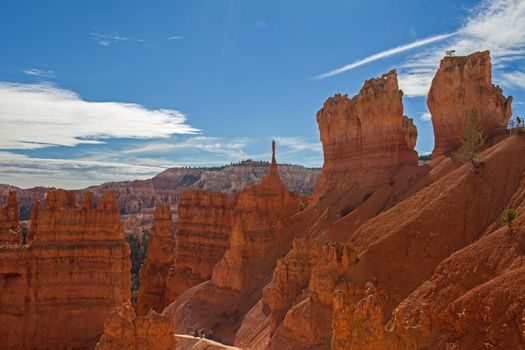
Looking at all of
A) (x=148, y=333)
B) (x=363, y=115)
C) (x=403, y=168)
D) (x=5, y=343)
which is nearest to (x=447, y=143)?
(x=403, y=168)

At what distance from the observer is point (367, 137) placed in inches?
1855

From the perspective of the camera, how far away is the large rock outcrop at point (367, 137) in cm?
4475

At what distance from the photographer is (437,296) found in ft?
76.2

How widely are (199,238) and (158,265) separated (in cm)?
556

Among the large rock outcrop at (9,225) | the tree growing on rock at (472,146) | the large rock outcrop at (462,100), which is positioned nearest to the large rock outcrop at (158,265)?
the large rock outcrop at (9,225)

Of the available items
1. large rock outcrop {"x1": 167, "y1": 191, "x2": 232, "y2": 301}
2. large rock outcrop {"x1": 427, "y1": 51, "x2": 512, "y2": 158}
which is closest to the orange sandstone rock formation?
large rock outcrop {"x1": 427, "y1": 51, "x2": 512, "y2": 158}

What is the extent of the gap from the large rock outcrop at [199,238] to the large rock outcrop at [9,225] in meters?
20.6

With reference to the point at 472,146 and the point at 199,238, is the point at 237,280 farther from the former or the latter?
the point at 472,146

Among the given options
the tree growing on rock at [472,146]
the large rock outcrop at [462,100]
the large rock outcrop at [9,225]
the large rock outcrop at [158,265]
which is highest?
the large rock outcrop at [462,100]

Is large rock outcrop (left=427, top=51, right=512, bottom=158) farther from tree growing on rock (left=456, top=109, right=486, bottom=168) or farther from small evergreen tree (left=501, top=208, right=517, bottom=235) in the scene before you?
small evergreen tree (left=501, top=208, right=517, bottom=235)

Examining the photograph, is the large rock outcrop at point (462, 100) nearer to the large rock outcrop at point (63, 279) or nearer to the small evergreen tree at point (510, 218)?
the small evergreen tree at point (510, 218)

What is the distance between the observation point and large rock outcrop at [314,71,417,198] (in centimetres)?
4475

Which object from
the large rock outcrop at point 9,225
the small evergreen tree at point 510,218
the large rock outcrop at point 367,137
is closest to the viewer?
the small evergreen tree at point 510,218

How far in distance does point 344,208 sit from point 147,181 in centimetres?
12285
